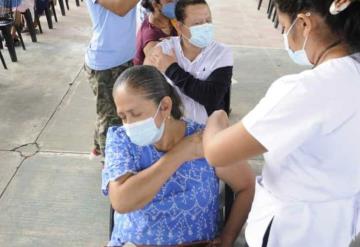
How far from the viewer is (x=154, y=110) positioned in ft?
4.67

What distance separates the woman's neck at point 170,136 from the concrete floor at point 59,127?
909mm

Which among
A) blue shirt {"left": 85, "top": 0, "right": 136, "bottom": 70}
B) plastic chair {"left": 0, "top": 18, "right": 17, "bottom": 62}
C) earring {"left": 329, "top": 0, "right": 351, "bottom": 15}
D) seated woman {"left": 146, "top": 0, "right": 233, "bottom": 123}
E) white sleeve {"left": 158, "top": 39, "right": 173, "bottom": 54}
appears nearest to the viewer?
earring {"left": 329, "top": 0, "right": 351, "bottom": 15}

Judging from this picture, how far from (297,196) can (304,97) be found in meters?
0.31

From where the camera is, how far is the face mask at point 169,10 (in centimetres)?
214

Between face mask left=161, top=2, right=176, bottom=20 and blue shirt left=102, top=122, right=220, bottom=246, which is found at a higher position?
face mask left=161, top=2, right=176, bottom=20

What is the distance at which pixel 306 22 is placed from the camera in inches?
35.5

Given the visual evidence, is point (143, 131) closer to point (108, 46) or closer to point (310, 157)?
point (310, 157)

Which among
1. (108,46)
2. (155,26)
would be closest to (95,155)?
(108,46)

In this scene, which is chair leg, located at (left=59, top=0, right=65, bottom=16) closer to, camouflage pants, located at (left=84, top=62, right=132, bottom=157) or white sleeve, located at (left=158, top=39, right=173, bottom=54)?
camouflage pants, located at (left=84, top=62, right=132, bottom=157)

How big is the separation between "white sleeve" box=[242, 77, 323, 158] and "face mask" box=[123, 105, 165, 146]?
569 mm

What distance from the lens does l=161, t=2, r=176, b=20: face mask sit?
7.02 feet

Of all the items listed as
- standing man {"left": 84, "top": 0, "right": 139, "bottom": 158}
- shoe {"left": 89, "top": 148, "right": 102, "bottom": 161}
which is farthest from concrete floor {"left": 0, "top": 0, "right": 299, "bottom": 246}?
standing man {"left": 84, "top": 0, "right": 139, "bottom": 158}

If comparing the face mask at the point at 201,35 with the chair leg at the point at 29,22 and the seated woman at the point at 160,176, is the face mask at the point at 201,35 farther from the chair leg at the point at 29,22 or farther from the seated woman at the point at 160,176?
the chair leg at the point at 29,22

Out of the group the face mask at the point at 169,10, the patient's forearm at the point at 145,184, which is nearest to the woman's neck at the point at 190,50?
the face mask at the point at 169,10
